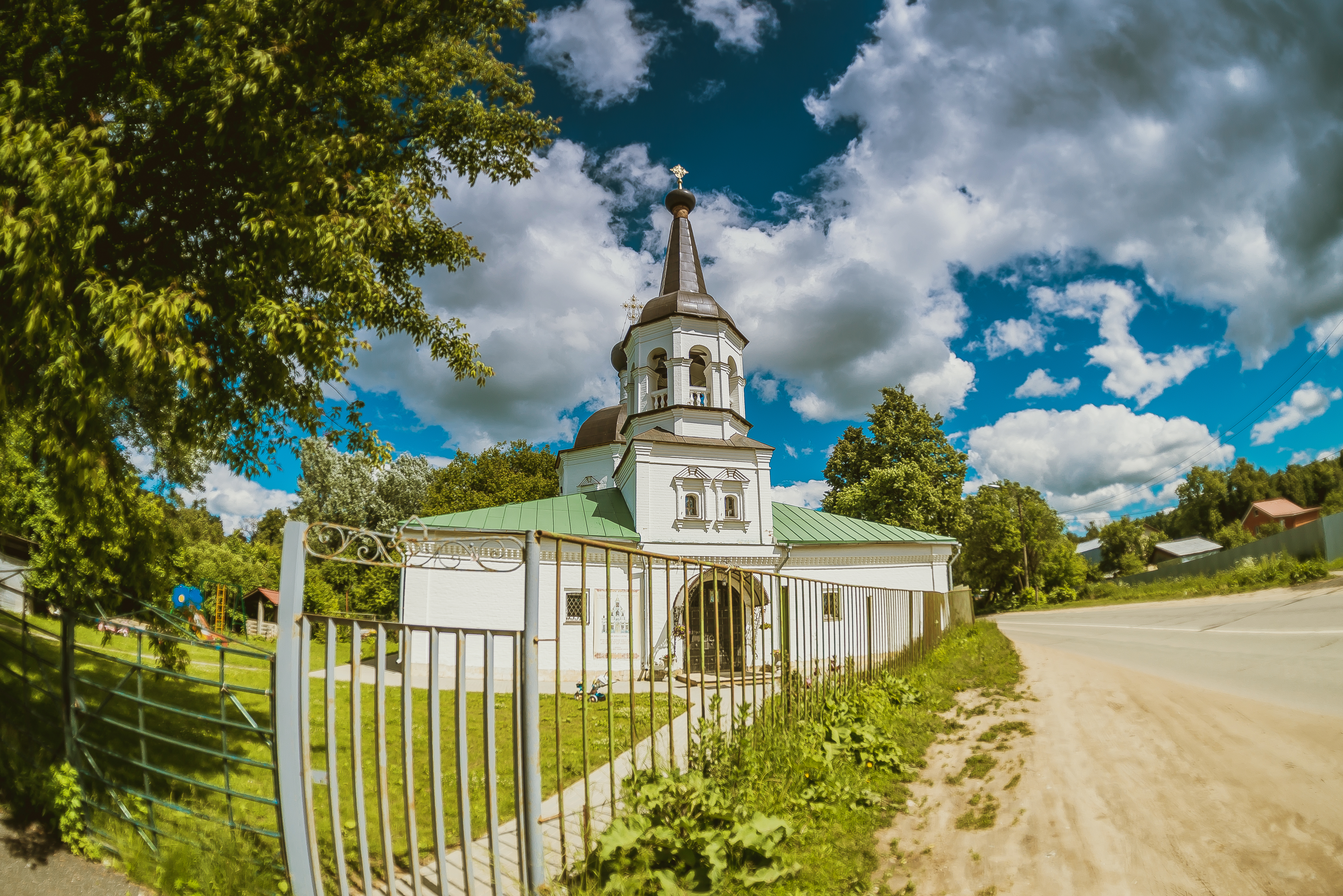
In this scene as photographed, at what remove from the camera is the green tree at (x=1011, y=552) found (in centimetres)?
4109

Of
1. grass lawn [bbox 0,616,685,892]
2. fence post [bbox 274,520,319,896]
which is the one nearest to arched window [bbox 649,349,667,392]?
grass lawn [bbox 0,616,685,892]

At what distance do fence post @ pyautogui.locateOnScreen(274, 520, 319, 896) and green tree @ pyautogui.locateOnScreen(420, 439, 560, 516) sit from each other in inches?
1218

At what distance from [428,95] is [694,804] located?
22.0 feet

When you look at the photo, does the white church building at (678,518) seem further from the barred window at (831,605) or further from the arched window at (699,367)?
the barred window at (831,605)

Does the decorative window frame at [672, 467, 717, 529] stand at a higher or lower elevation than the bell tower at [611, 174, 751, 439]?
lower

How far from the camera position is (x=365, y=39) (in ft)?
18.6

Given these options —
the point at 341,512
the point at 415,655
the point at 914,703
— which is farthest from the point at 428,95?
the point at 341,512

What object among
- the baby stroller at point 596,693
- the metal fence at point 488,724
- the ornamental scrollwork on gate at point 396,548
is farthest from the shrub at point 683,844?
the baby stroller at point 596,693

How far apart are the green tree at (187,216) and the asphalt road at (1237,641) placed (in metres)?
10.0

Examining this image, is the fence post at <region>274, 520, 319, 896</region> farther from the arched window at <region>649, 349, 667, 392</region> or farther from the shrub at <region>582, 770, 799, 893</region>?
the arched window at <region>649, 349, 667, 392</region>

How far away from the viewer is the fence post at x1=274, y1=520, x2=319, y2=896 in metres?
2.86

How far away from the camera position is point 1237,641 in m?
12.8

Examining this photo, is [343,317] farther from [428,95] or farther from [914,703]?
[914,703]

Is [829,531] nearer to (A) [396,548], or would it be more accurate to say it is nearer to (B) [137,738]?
(B) [137,738]
